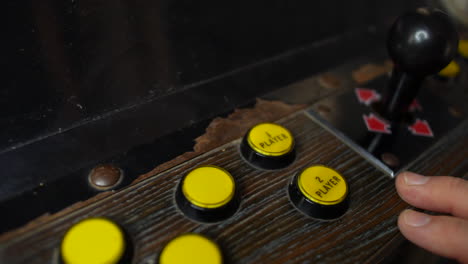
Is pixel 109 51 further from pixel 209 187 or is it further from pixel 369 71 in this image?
pixel 369 71

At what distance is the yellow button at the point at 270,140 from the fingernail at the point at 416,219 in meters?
0.18

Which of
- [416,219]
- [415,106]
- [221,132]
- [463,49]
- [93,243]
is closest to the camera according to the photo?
[93,243]

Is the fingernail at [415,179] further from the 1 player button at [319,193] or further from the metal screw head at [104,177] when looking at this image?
the metal screw head at [104,177]

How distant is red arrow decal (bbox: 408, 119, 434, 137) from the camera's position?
0.71 m

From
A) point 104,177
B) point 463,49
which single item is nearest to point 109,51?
point 104,177

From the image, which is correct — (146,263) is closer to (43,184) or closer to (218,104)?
(43,184)

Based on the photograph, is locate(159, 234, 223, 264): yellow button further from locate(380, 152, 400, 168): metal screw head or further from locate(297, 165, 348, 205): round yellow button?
locate(380, 152, 400, 168): metal screw head

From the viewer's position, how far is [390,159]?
2.12 ft

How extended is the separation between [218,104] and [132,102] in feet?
0.49

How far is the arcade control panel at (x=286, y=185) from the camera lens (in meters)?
0.46

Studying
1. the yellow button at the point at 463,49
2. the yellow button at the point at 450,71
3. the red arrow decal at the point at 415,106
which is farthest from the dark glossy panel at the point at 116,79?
the yellow button at the point at 463,49

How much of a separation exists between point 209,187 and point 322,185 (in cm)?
16

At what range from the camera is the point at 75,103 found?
1.88 ft

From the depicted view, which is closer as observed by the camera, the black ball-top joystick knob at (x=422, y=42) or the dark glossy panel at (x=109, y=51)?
the dark glossy panel at (x=109, y=51)
